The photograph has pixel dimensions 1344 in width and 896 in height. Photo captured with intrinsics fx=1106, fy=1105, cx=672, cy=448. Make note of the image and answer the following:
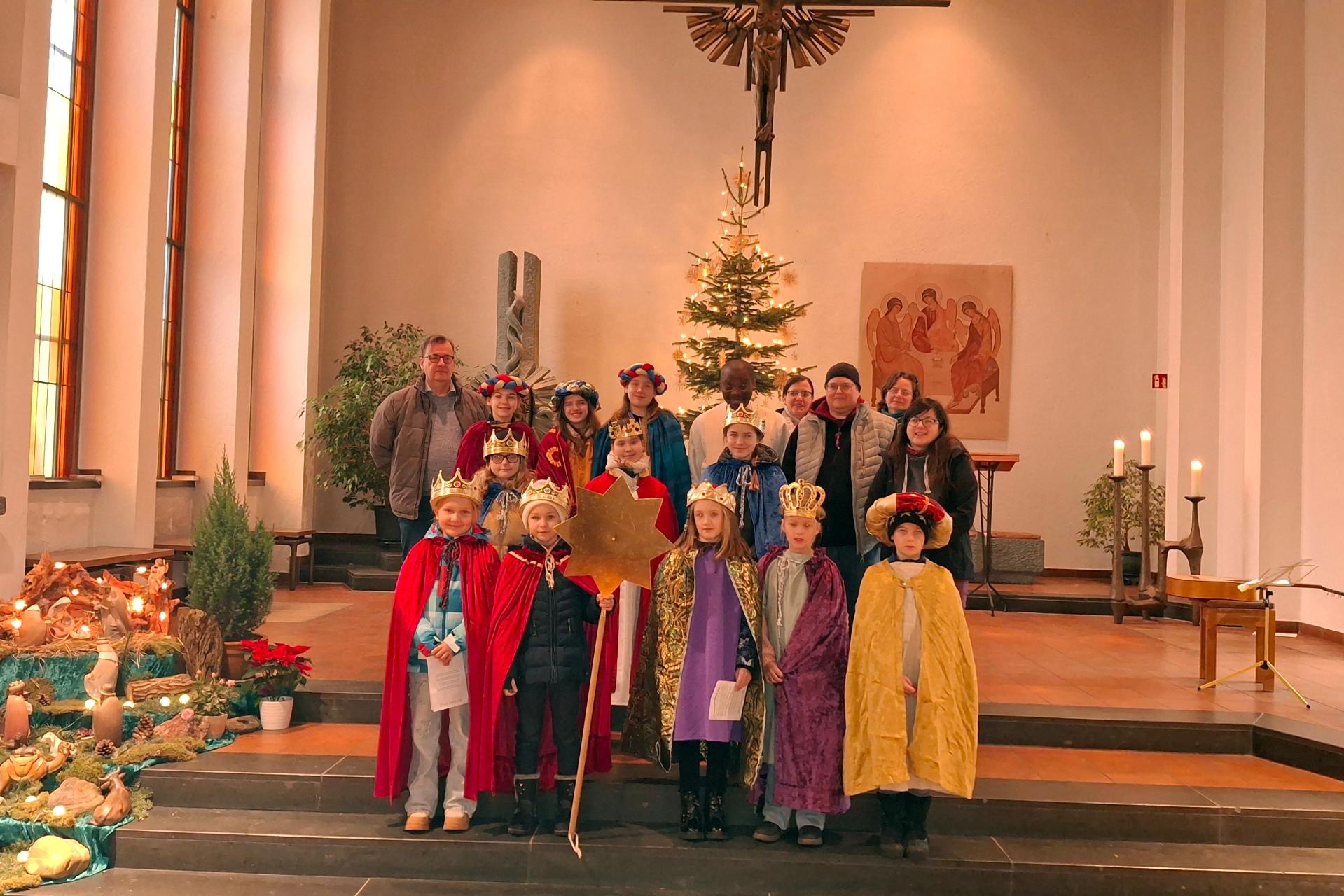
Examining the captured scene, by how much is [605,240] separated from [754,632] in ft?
27.2

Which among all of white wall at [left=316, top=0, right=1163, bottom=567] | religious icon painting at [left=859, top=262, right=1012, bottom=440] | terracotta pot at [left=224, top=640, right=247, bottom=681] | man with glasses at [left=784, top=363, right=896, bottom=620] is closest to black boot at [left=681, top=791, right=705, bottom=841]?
man with glasses at [left=784, top=363, right=896, bottom=620]

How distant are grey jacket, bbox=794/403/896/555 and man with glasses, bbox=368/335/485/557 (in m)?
1.76

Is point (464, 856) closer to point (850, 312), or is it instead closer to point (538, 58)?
point (850, 312)

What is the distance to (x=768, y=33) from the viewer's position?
18.7 feet

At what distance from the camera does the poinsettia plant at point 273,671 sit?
208 inches

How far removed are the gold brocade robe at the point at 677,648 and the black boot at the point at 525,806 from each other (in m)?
0.49

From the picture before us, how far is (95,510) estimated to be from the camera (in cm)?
805

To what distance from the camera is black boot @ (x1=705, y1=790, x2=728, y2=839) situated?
4227mm

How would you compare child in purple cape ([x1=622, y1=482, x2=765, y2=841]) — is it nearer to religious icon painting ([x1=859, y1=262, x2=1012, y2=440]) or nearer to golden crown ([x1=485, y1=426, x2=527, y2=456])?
golden crown ([x1=485, y1=426, x2=527, y2=456])

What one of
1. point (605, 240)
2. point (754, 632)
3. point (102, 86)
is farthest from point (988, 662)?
point (102, 86)

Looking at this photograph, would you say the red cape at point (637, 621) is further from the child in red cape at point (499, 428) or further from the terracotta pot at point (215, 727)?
the terracotta pot at point (215, 727)

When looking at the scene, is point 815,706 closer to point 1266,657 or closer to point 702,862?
point 702,862

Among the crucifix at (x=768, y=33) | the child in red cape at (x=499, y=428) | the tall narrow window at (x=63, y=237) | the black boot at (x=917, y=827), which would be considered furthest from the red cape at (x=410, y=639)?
the tall narrow window at (x=63, y=237)

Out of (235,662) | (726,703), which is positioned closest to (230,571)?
(235,662)
